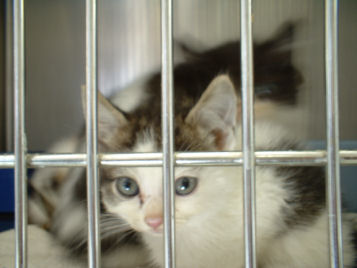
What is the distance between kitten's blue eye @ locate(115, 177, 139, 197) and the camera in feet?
3.01

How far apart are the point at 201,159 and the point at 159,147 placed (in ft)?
1.46

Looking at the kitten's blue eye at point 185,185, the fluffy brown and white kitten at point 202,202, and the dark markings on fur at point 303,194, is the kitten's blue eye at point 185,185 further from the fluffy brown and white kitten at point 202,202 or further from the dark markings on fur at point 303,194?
the dark markings on fur at point 303,194

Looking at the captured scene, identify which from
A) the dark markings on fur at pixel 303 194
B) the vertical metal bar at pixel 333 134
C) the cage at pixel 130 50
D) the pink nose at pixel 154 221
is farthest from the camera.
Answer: the cage at pixel 130 50

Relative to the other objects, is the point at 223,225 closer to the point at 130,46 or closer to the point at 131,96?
the point at 131,96

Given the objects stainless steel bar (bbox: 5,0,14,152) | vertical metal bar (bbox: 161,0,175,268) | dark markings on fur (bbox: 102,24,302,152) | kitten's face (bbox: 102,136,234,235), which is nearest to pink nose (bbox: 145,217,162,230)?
kitten's face (bbox: 102,136,234,235)

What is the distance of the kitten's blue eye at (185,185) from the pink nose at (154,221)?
0.15 meters

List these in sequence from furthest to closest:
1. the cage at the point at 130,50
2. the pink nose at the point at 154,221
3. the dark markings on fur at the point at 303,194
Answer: the cage at the point at 130,50, the dark markings on fur at the point at 303,194, the pink nose at the point at 154,221

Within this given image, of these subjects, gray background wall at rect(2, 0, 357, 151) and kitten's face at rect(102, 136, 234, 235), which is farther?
gray background wall at rect(2, 0, 357, 151)

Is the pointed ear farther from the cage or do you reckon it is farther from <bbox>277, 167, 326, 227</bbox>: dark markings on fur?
<bbox>277, 167, 326, 227</bbox>: dark markings on fur

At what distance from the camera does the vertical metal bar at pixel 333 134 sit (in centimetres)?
49

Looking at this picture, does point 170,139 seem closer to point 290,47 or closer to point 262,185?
point 262,185

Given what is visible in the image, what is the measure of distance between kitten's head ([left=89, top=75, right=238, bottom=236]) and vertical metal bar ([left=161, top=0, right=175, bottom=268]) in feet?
0.88

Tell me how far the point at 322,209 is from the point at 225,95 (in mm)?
362

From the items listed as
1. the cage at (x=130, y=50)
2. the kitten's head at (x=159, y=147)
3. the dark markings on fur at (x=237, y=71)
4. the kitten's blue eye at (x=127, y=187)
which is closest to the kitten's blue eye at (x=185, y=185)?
the kitten's head at (x=159, y=147)
